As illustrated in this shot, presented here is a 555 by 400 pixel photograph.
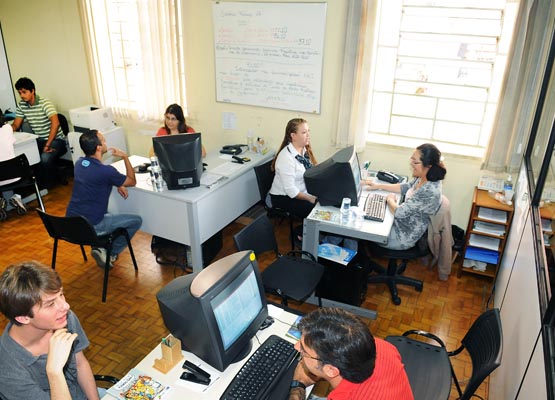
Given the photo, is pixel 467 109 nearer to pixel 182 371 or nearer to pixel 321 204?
pixel 321 204

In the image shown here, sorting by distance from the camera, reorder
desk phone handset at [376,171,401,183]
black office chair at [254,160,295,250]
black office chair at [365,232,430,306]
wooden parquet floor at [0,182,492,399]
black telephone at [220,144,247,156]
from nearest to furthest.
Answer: wooden parquet floor at [0,182,492,399] < black office chair at [365,232,430,306] < desk phone handset at [376,171,401,183] < black office chair at [254,160,295,250] < black telephone at [220,144,247,156]

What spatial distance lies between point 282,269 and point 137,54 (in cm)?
348

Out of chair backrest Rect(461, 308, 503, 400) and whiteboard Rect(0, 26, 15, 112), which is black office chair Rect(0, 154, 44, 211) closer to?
whiteboard Rect(0, 26, 15, 112)

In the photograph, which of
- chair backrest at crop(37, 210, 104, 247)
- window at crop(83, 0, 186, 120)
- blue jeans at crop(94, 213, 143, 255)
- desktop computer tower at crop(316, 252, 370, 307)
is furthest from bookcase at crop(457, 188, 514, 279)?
window at crop(83, 0, 186, 120)

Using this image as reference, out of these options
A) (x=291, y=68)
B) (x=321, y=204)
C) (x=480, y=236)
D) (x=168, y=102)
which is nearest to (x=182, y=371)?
(x=321, y=204)

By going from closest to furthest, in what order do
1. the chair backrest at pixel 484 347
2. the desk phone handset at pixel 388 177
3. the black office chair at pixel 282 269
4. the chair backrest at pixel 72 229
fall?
the chair backrest at pixel 484 347 → the black office chair at pixel 282 269 → the chair backrest at pixel 72 229 → the desk phone handset at pixel 388 177

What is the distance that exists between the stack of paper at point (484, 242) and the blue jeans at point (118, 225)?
291cm

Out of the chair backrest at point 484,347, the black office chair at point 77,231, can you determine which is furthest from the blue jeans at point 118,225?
the chair backrest at point 484,347

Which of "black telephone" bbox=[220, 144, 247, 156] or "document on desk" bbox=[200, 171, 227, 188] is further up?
"black telephone" bbox=[220, 144, 247, 156]

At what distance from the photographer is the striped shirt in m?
5.36

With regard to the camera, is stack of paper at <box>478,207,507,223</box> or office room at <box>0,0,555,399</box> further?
stack of paper at <box>478,207,507,223</box>

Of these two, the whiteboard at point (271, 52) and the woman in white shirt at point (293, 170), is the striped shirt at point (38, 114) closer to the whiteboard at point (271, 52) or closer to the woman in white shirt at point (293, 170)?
the whiteboard at point (271, 52)

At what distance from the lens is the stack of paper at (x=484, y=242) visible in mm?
3756

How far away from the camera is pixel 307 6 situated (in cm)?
412
